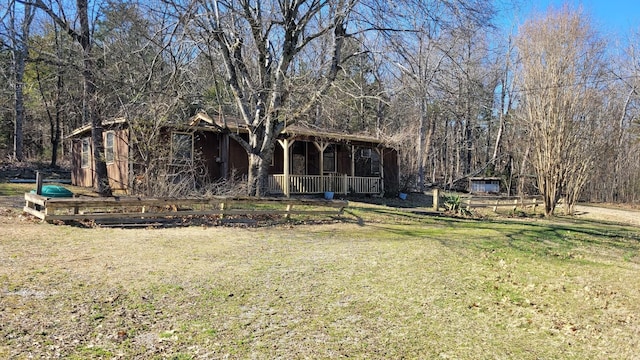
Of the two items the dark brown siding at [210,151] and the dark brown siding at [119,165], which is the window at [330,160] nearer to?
the dark brown siding at [210,151]

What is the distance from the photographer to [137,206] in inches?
420

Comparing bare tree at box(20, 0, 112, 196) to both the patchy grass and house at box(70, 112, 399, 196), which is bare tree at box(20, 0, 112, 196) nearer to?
house at box(70, 112, 399, 196)

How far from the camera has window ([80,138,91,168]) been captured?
21.1 metres

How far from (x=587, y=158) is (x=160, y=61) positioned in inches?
689

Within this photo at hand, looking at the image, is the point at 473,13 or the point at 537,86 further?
the point at 537,86

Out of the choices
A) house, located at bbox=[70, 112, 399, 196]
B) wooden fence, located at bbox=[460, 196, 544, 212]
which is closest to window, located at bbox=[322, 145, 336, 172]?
house, located at bbox=[70, 112, 399, 196]

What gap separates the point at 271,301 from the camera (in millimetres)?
5324

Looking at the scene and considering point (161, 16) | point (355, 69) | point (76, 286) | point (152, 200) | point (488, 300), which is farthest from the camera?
point (355, 69)

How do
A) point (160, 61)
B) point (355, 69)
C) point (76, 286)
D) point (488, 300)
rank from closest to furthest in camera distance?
point (76, 286) → point (488, 300) → point (160, 61) → point (355, 69)

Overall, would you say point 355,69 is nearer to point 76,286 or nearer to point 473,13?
point 473,13

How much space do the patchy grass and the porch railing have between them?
1018 cm

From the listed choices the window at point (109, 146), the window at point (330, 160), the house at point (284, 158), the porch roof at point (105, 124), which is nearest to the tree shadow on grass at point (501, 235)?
the house at point (284, 158)

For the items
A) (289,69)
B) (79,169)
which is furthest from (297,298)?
(79,169)

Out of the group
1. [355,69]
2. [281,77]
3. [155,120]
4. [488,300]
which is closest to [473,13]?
[281,77]
